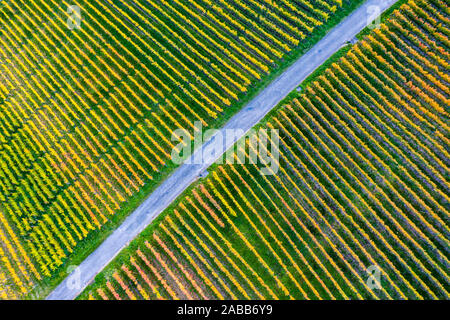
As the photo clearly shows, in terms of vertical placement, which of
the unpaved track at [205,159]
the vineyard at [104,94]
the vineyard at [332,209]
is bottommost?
the vineyard at [332,209]

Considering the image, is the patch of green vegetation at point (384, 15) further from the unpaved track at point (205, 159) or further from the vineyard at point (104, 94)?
the vineyard at point (104, 94)

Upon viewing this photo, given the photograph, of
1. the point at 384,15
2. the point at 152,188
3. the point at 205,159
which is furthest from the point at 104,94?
the point at 384,15

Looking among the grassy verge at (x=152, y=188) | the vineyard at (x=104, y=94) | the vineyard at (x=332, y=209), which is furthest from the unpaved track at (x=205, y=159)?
the vineyard at (x=104, y=94)

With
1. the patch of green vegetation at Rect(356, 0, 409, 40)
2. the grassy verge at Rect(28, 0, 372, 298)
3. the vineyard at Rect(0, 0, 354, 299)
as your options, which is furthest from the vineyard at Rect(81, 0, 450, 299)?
the vineyard at Rect(0, 0, 354, 299)

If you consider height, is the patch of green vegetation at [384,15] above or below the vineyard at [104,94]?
below

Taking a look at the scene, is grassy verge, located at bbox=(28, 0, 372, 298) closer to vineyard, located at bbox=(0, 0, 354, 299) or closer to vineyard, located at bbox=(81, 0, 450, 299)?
vineyard, located at bbox=(0, 0, 354, 299)

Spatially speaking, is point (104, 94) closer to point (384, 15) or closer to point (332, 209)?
point (332, 209)
